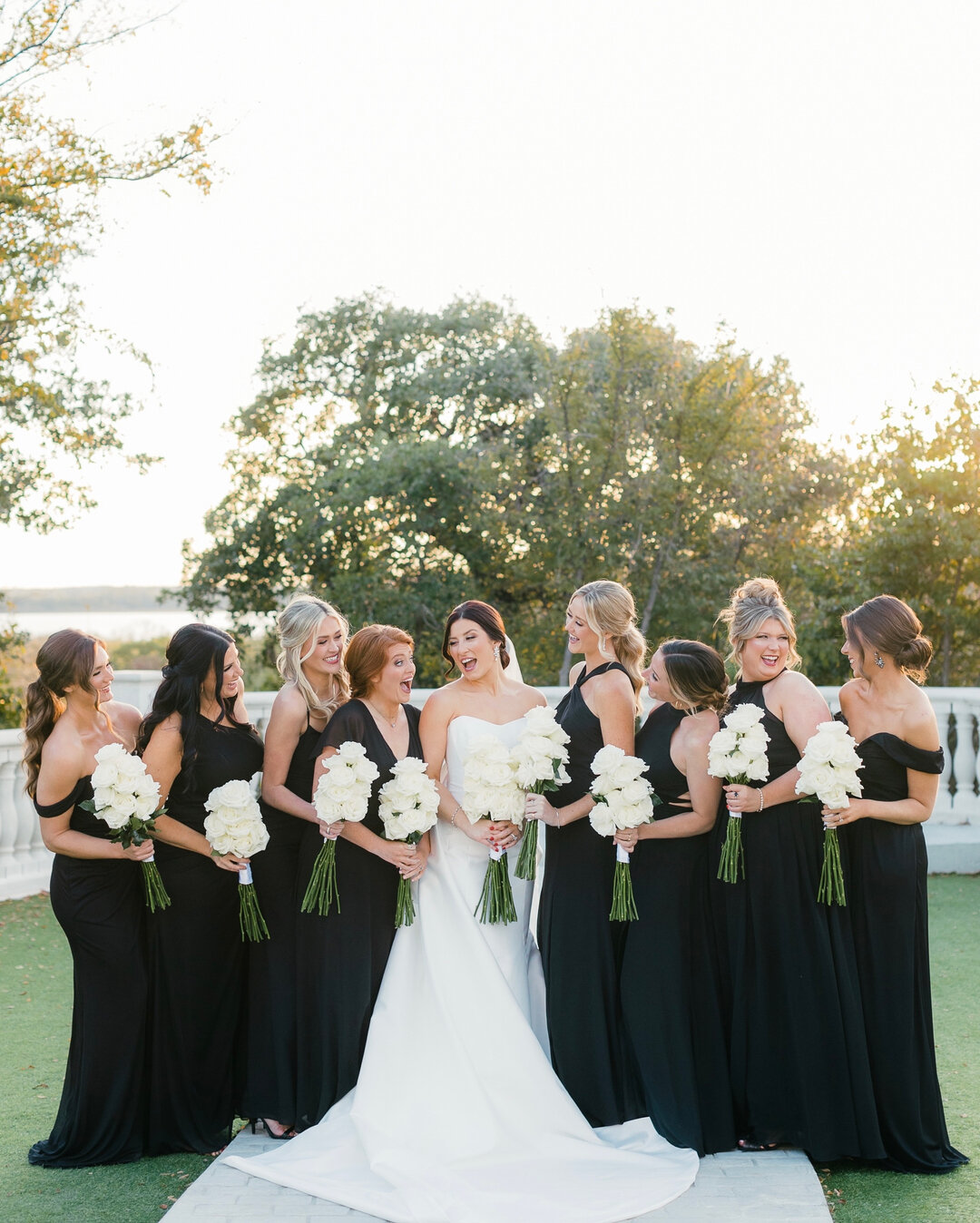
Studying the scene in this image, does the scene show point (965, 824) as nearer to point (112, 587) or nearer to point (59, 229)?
point (59, 229)

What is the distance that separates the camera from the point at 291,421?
75.6ft

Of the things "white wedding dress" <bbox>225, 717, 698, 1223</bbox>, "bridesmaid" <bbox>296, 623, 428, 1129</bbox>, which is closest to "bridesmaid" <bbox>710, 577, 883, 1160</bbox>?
"white wedding dress" <bbox>225, 717, 698, 1223</bbox>

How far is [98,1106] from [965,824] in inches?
319

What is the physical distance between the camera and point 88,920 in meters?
4.69

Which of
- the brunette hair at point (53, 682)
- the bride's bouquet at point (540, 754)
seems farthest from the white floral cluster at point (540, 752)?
the brunette hair at point (53, 682)

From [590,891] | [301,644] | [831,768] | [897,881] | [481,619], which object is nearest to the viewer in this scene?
Answer: [831,768]

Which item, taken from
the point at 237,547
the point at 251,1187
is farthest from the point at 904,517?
the point at 237,547

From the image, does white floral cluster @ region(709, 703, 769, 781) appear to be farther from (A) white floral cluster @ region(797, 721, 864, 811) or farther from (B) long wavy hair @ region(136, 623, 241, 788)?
(B) long wavy hair @ region(136, 623, 241, 788)

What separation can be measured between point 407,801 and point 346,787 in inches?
10.4

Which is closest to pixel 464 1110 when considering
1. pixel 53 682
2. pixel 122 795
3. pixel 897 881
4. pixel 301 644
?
pixel 122 795

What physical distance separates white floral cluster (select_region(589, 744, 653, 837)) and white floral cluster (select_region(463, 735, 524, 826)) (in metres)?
0.35

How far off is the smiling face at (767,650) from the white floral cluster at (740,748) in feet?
1.26

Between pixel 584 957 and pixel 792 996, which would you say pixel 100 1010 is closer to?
pixel 584 957

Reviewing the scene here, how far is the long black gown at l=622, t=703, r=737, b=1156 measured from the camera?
4.55 metres
